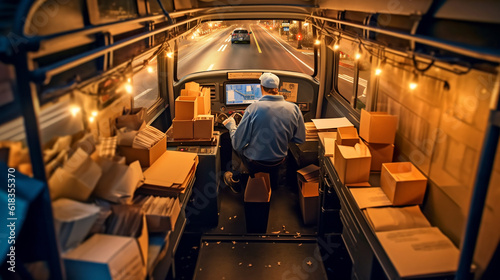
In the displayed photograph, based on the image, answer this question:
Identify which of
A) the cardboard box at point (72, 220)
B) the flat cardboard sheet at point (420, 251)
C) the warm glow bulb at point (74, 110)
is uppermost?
the warm glow bulb at point (74, 110)

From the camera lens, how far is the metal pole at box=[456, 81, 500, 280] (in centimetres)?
141

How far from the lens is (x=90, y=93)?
2477 mm

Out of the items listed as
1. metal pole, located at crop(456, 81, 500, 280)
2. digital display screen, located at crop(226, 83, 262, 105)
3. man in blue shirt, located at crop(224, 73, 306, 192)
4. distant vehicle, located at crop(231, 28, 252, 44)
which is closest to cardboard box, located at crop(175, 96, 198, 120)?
man in blue shirt, located at crop(224, 73, 306, 192)

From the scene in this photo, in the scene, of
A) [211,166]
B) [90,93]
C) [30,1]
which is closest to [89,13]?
[90,93]

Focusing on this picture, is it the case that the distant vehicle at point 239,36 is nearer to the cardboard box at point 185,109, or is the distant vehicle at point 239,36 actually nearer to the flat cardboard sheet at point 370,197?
the cardboard box at point 185,109

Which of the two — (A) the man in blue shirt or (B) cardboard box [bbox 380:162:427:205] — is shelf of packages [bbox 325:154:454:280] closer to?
(B) cardboard box [bbox 380:162:427:205]

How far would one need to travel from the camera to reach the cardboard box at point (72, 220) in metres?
1.79

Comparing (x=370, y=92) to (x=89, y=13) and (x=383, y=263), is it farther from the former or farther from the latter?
(x=89, y=13)

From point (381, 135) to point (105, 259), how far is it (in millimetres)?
2584

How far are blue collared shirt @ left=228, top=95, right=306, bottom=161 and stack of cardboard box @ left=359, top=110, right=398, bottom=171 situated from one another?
1.31 meters

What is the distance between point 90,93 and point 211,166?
2141mm

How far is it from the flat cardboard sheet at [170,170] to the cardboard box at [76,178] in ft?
2.34

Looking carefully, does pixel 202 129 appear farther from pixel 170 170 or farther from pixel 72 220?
pixel 72 220

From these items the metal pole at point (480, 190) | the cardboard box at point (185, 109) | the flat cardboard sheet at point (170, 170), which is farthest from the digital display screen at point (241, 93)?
the metal pole at point (480, 190)
